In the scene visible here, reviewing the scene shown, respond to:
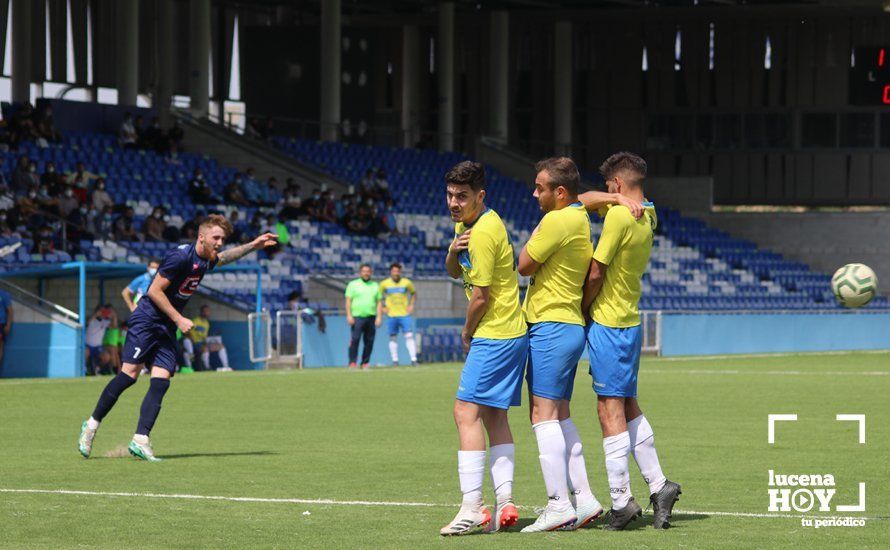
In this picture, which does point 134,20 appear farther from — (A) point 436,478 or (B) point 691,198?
(A) point 436,478

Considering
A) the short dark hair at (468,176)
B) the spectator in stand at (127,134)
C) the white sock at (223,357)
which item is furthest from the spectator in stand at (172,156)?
the short dark hair at (468,176)

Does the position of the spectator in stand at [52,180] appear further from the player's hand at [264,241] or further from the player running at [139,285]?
the player's hand at [264,241]

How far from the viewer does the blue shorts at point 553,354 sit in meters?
8.44

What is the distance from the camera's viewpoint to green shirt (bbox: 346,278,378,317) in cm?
2850

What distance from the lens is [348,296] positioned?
2861 centimetres

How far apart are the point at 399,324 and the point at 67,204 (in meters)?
6.92

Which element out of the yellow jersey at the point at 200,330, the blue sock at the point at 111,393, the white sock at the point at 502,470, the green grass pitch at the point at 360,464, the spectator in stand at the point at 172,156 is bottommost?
the yellow jersey at the point at 200,330

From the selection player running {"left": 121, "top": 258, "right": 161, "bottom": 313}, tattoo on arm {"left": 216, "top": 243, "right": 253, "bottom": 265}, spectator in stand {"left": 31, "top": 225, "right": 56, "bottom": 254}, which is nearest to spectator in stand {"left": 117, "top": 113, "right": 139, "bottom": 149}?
spectator in stand {"left": 31, "top": 225, "right": 56, "bottom": 254}

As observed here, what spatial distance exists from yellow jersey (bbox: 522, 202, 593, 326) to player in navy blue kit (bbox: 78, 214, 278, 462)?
441cm

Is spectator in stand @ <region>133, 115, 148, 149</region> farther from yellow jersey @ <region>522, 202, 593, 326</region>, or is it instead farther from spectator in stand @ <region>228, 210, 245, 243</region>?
yellow jersey @ <region>522, 202, 593, 326</region>

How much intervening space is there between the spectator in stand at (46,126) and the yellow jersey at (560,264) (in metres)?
28.4

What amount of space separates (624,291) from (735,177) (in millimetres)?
46083

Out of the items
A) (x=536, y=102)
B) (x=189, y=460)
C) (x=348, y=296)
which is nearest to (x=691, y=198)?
(x=536, y=102)

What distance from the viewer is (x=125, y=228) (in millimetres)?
31000
